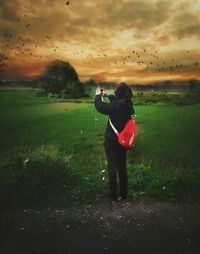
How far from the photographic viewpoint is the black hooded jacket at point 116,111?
24.4ft

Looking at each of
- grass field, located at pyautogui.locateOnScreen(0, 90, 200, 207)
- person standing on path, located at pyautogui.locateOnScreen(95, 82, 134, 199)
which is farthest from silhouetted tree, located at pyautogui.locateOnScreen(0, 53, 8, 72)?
person standing on path, located at pyautogui.locateOnScreen(95, 82, 134, 199)

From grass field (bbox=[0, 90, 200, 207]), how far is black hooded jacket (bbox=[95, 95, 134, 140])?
1.37 metres

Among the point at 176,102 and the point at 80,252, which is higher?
the point at 176,102

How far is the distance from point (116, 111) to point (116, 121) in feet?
0.61

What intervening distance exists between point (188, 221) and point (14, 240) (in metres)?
2.86

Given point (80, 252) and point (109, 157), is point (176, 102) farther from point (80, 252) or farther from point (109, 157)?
point (80, 252)

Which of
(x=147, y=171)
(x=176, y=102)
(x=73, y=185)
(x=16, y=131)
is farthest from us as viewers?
(x=176, y=102)

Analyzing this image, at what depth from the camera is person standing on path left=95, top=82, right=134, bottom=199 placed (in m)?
7.48

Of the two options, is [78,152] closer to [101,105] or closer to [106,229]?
[101,105]

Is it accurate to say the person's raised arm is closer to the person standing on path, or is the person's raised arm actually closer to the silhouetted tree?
the person standing on path

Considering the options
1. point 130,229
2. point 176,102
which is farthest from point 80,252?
point 176,102

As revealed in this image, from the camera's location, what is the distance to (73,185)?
27.6 feet

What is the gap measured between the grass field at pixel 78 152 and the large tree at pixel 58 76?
43cm

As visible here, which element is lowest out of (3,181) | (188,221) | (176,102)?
(188,221)
